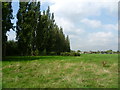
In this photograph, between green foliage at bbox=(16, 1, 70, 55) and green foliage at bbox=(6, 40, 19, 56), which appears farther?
green foliage at bbox=(6, 40, 19, 56)

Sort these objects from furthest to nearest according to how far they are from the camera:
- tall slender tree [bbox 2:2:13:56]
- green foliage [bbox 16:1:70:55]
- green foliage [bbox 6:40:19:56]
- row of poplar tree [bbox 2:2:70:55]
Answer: green foliage [bbox 6:40:19:56], green foliage [bbox 16:1:70:55], row of poplar tree [bbox 2:2:70:55], tall slender tree [bbox 2:2:13:56]

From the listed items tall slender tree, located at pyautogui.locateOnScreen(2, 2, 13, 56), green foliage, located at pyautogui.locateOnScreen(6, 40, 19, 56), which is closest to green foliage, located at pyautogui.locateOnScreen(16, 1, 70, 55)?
green foliage, located at pyautogui.locateOnScreen(6, 40, 19, 56)

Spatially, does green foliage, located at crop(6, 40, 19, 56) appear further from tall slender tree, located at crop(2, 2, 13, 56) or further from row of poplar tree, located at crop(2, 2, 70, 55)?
tall slender tree, located at crop(2, 2, 13, 56)

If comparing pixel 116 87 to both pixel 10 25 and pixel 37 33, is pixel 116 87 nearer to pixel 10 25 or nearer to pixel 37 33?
pixel 10 25

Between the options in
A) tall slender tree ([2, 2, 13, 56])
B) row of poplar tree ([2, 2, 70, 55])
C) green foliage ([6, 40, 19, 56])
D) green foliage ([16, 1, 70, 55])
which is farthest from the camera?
green foliage ([6, 40, 19, 56])

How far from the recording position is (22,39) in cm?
2086

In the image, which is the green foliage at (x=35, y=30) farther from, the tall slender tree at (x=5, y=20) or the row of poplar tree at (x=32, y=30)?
the tall slender tree at (x=5, y=20)

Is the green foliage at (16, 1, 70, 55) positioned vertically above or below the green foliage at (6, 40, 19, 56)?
above

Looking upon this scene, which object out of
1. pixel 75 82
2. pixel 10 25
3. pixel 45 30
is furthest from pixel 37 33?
pixel 75 82

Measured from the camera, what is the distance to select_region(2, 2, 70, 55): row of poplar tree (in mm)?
15493

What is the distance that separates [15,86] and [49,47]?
25.9 metres

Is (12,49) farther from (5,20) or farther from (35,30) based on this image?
(5,20)

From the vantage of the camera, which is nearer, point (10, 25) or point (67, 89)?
point (67, 89)

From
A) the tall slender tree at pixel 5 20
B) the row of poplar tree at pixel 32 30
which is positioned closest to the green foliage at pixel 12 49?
the row of poplar tree at pixel 32 30
